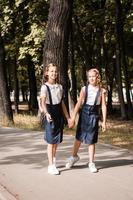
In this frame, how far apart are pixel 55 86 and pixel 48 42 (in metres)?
7.14

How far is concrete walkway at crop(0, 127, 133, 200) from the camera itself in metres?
7.05

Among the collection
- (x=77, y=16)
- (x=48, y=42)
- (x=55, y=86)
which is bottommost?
(x=55, y=86)

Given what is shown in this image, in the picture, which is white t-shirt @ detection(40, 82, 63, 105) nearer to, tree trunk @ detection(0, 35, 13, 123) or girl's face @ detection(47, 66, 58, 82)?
girl's face @ detection(47, 66, 58, 82)

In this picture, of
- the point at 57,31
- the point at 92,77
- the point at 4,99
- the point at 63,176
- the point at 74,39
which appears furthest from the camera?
the point at 74,39

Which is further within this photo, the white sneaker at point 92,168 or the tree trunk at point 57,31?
the tree trunk at point 57,31

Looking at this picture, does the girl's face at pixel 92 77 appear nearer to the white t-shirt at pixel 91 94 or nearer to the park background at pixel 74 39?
the white t-shirt at pixel 91 94

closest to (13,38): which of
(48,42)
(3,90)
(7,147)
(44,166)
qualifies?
(3,90)

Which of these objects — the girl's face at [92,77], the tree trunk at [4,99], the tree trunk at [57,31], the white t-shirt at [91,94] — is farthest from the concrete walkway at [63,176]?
the tree trunk at [4,99]

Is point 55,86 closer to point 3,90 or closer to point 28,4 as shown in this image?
point 3,90

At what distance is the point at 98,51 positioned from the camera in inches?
1359

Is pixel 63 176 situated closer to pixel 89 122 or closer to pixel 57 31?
pixel 89 122

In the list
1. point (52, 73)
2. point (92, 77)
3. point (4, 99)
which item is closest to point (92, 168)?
point (92, 77)

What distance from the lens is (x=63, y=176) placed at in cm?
828

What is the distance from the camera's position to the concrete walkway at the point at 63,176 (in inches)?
278
